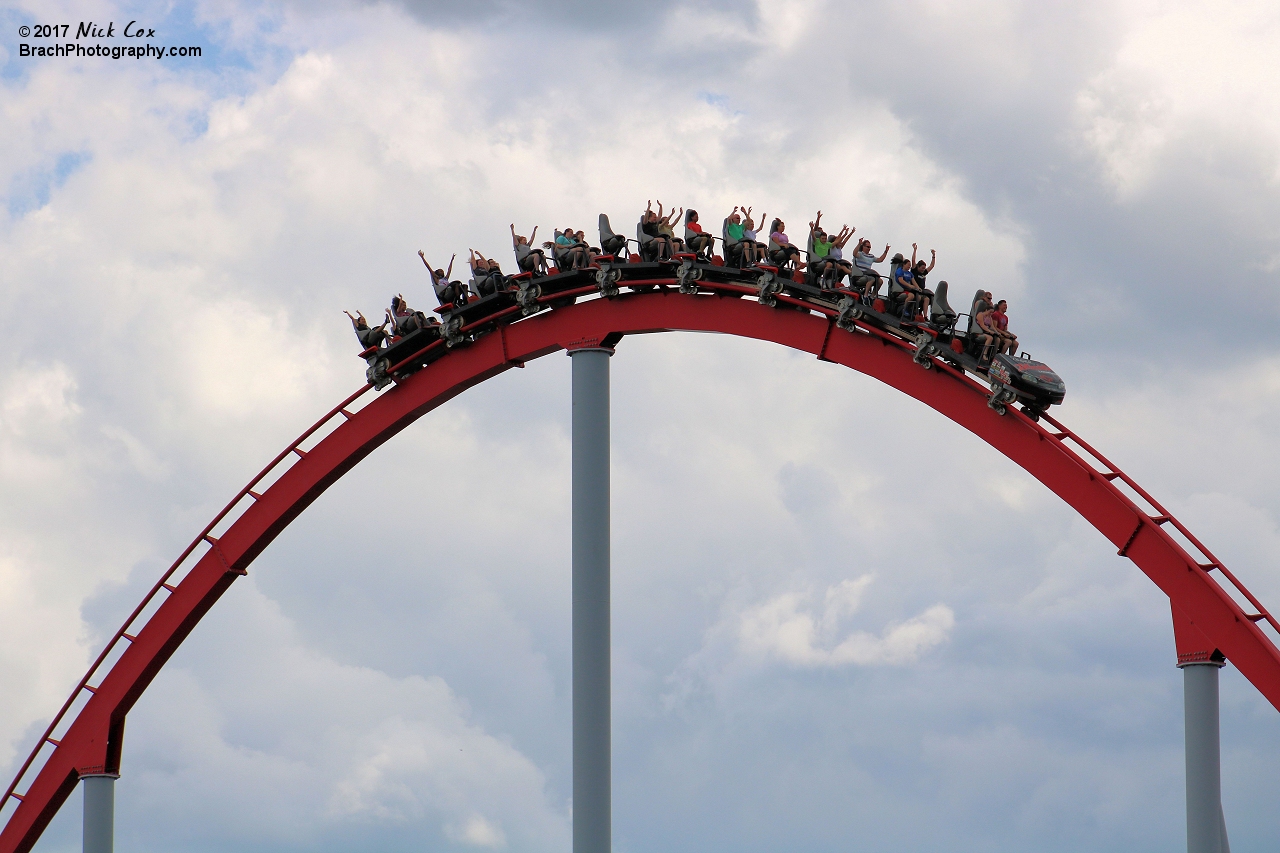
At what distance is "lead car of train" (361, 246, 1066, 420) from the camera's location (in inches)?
689

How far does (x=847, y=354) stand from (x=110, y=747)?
41.1 ft

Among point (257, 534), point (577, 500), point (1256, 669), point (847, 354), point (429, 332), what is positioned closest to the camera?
point (1256, 669)

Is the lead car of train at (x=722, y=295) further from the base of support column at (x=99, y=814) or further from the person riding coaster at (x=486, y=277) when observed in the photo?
the base of support column at (x=99, y=814)

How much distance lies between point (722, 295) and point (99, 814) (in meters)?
11.8

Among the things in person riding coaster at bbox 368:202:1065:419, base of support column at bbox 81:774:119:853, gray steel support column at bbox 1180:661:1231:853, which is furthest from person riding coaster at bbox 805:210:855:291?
base of support column at bbox 81:774:119:853

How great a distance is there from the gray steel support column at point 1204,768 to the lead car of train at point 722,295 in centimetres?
311

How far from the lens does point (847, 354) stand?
18.7m

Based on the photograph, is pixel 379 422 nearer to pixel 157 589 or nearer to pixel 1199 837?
pixel 157 589

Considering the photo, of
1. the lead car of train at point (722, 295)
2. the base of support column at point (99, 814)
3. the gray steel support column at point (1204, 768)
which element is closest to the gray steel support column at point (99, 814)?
the base of support column at point (99, 814)

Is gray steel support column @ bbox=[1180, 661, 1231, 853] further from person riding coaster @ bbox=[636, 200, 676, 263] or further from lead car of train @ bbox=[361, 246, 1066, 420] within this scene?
person riding coaster @ bbox=[636, 200, 676, 263]

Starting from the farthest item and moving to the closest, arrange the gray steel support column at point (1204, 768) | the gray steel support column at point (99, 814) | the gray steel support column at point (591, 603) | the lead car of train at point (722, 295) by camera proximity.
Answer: the gray steel support column at point (99, 814) → the gray steel support column at point (591, 603) → the lead car of train at point (722, 295) → the gray steel support column at point (1204, 768)

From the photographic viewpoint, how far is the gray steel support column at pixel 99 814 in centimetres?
2425

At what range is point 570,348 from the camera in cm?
2075

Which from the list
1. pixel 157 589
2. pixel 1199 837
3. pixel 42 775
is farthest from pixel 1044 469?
pixel 42 775
